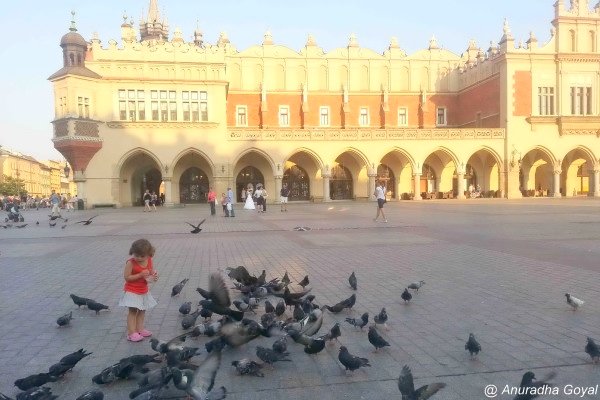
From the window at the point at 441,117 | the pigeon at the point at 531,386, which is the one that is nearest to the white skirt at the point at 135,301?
the pigeon at the point at 531,386

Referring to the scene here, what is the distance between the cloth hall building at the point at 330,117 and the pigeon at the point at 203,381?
36454 millimetres

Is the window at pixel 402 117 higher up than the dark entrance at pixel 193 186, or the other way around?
the window at pixel 402 117

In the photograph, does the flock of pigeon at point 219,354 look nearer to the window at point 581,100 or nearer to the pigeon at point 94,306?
the pigeon at point 94,306

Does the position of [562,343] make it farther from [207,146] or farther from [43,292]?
[207,146]

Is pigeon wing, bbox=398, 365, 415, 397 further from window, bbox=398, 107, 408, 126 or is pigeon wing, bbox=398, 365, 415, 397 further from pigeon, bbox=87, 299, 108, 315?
window, bbox=398, 107, 408, 126

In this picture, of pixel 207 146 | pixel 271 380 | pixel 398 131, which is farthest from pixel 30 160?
pixel 271 380

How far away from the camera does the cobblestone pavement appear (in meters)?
4.20

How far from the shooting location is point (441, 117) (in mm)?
Result: 49938

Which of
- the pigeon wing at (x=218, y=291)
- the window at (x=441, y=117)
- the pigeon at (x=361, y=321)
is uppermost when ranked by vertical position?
the window at (x=441, y=117)

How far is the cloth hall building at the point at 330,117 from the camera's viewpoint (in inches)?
1515

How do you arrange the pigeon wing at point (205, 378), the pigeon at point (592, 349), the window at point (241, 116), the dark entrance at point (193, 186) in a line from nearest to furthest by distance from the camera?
1. the pigeon wing at point (205, 378)
2. the pigeon at point (592, 349)
3. the dark entrance at point (193, 186)
4. the window at point (241, 116)

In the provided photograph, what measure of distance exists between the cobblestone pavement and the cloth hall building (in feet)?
82.1

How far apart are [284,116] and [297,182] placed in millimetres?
6941

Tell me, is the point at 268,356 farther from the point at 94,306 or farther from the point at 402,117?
the point at 402,117
